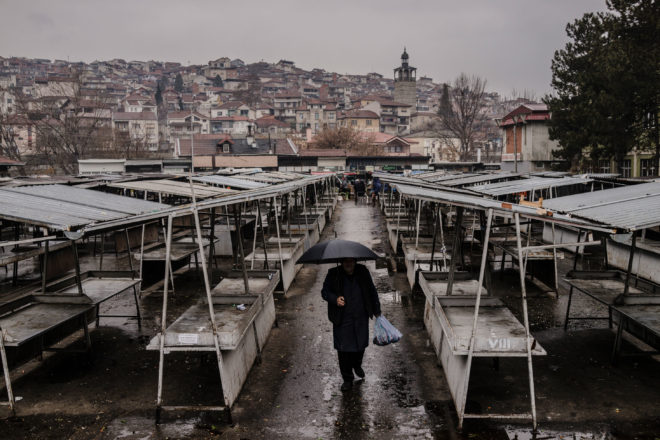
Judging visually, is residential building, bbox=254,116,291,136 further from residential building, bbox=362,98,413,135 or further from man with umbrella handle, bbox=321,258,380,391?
man with umbrella handle, bbox=321,258,380,391

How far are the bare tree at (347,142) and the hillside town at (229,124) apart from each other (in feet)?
0.88

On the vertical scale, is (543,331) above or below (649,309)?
below

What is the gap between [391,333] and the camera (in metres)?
5.85

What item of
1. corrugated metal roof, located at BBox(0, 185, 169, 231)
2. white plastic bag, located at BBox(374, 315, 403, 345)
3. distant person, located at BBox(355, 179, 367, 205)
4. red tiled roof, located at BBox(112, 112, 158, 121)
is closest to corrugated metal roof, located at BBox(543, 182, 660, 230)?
white plastic bag, located at BBox(374, 315, 403, 345)

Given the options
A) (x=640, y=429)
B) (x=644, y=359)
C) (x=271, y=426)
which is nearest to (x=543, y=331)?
(x=644, y=359)

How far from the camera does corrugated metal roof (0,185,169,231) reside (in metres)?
5.69

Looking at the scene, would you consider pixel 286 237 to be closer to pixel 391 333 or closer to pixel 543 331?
pixel 543 331

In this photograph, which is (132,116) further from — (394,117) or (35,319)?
(35,319)

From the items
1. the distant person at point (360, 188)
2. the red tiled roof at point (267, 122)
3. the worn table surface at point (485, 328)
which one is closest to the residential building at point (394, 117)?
the red tiled roof at point (267, 122)

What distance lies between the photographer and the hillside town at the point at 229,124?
46.3 meters

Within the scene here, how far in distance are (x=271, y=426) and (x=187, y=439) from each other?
2.87 ft

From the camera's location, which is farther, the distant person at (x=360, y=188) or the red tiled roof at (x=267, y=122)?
the red tiled roof at (x=267, y=122)

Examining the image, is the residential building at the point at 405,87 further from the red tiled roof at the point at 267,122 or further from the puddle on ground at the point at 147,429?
the puddle on ground at the point at 147,429

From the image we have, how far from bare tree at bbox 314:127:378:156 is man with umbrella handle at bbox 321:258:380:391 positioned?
194 ft
